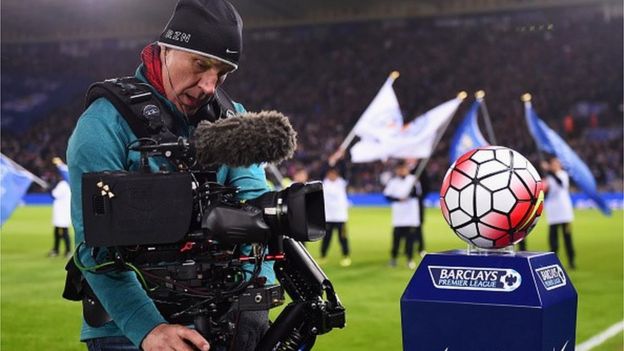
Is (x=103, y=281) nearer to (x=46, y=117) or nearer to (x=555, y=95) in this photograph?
(x=46, y=117)

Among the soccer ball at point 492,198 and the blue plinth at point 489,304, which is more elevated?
the soccer ball at point 492,198

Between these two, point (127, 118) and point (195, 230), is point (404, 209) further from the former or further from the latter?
point (195, 230)

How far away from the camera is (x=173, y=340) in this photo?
1688mm

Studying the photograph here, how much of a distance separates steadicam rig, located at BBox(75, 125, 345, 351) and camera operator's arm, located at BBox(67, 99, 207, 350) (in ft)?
0.13

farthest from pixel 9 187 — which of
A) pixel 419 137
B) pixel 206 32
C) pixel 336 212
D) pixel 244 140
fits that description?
pixel 244 140

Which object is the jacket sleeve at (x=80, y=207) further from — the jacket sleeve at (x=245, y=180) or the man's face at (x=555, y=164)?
the man's face at (x=555, y=164)

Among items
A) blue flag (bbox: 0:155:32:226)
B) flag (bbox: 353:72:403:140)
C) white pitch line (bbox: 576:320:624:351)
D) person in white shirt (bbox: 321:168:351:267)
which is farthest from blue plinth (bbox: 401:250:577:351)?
flag (bbox: 353:72:403:140)

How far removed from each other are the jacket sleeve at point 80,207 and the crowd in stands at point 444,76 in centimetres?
2510

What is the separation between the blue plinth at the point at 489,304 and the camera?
2434mm

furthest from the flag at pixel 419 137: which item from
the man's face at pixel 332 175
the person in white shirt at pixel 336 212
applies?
the person in white shirt at pixel 336 212

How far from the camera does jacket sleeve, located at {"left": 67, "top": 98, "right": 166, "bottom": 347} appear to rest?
1.74m

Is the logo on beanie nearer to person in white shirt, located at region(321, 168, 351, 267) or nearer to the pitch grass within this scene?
the pitch grass

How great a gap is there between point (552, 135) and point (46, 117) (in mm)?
10291

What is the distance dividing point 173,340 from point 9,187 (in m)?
8.20
